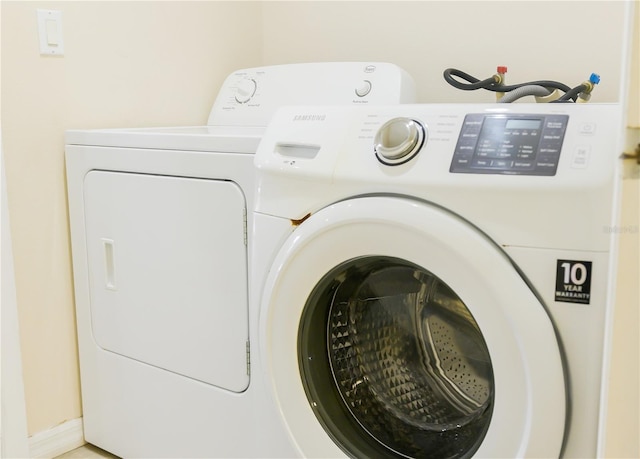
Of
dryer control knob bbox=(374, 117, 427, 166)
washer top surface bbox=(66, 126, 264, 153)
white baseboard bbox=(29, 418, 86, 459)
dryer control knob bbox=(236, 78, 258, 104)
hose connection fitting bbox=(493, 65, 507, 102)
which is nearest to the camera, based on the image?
dryer control knob bbox=(374, 117, 427, 166)

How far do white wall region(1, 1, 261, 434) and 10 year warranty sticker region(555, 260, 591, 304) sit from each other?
1187 mm

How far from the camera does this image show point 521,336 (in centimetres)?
80

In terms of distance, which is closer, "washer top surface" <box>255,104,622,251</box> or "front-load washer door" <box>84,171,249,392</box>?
"washer top surface" <box>255,104,622,251</box>

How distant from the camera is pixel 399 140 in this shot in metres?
0.92

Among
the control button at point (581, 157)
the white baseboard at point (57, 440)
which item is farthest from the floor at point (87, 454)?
the control button at point (581, 157)

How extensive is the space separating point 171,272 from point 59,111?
496mm

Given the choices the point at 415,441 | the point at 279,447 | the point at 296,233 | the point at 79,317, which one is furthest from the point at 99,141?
the point at 415,441

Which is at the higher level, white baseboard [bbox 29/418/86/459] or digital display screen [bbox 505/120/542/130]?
digital display screen [bbox 505/120/542/130]

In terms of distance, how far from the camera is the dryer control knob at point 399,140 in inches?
35.2

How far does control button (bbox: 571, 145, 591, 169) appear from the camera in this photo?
0.77 m

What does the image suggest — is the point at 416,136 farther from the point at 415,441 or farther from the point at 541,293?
the point at 415,441

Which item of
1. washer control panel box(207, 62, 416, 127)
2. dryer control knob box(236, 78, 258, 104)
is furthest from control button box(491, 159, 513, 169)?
dryer control knob box(236, 78, 258, 104)

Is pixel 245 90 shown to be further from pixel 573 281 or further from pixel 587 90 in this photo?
pixel 573 281

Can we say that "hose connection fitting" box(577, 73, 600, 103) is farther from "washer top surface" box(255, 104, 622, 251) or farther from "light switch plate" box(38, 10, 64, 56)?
"light switch plate" box(38, 10, 64, 56)
